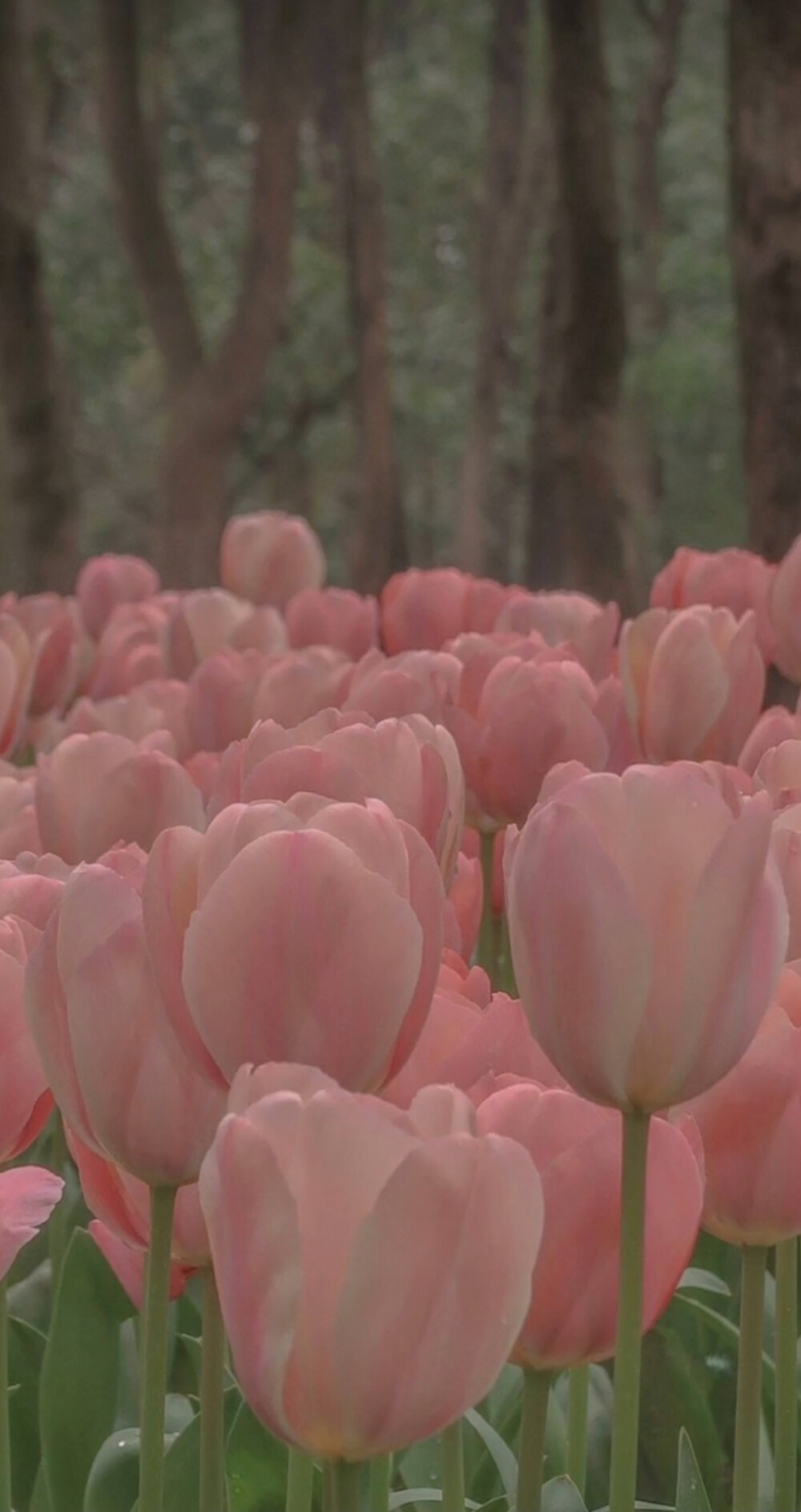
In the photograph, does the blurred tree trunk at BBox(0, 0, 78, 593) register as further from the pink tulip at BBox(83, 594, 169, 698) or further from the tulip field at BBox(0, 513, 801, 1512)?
the tulip field at BBox(0, 513, 801, 1512)

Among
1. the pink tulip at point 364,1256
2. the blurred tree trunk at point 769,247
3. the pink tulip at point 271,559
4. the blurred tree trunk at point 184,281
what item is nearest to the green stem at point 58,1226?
the pink tulip at point 364,1256

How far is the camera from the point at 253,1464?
963 mm

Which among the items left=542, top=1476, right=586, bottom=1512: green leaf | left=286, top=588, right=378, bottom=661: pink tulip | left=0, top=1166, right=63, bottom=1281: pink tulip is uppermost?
left=0, top=1166, right=63, bottom=1281: pink tulip

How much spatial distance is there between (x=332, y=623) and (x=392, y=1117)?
68.4 inches

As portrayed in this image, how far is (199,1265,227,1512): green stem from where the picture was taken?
74cm

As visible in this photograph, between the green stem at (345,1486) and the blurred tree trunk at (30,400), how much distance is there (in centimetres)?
451

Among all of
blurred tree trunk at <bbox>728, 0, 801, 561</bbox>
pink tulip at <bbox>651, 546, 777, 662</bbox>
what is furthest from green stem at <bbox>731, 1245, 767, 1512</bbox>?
blurred tree trunk at <bbox>728, 0, 801, 561</bbox>

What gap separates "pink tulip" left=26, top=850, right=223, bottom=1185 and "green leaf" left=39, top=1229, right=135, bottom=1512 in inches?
15.1

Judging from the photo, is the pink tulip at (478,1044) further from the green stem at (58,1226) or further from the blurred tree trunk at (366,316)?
the blurred tree trunk at (366,316)

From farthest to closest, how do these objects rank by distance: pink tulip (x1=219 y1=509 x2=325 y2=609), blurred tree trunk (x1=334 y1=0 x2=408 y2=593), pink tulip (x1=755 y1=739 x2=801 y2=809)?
blurred tree trunk (x1=334 y1=0 x2=408 y2=593) → pink tulip (x1=219 y1=509 x2=325 y2=609) → pink tulip (x1=755 y1=739 x2=801 y2=809)

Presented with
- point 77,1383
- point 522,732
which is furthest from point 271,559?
point 77,1383

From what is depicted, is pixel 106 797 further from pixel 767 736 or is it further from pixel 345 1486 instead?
pixel 345 1486

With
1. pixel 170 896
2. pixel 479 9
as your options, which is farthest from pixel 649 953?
pixel 479 9

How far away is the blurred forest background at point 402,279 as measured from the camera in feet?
16.7
